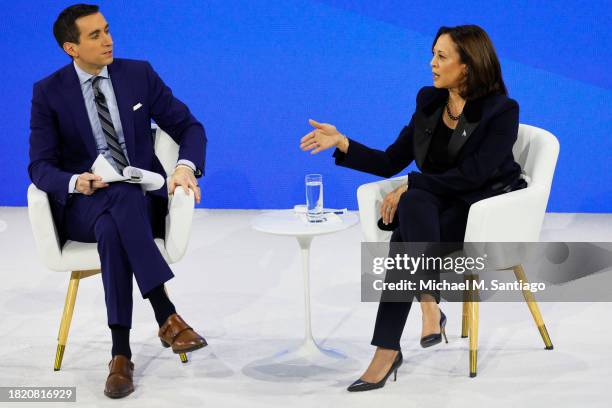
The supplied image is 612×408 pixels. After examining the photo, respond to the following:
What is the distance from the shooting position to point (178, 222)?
321cm

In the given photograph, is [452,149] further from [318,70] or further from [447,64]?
[318,70]

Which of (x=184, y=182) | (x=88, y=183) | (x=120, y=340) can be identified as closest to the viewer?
(x=120, y=340)

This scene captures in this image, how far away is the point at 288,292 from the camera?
4.11 metres

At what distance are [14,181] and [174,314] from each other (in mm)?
3579

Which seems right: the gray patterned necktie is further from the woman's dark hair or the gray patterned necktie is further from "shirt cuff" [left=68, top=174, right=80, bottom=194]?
the woman's dark hair

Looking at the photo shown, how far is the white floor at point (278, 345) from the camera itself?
9.53 ft

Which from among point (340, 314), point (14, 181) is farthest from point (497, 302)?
point (14, 181)

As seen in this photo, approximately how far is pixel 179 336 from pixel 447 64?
4.48ft

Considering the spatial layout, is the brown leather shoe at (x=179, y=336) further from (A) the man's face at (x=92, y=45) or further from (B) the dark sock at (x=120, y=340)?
(A) the man's face at (x=92, y=45)

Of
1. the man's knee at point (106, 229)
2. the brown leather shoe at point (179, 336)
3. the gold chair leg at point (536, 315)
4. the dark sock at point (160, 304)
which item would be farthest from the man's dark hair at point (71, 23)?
the gold chair leg at point (536, 315)

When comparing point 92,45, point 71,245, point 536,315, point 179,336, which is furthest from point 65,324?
point 536,315

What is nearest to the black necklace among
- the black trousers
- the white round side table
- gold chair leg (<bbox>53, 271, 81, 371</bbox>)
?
the black trousers

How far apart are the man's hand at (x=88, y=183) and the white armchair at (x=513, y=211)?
0.98 m

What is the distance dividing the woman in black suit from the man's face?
Answer: 0.85 m
